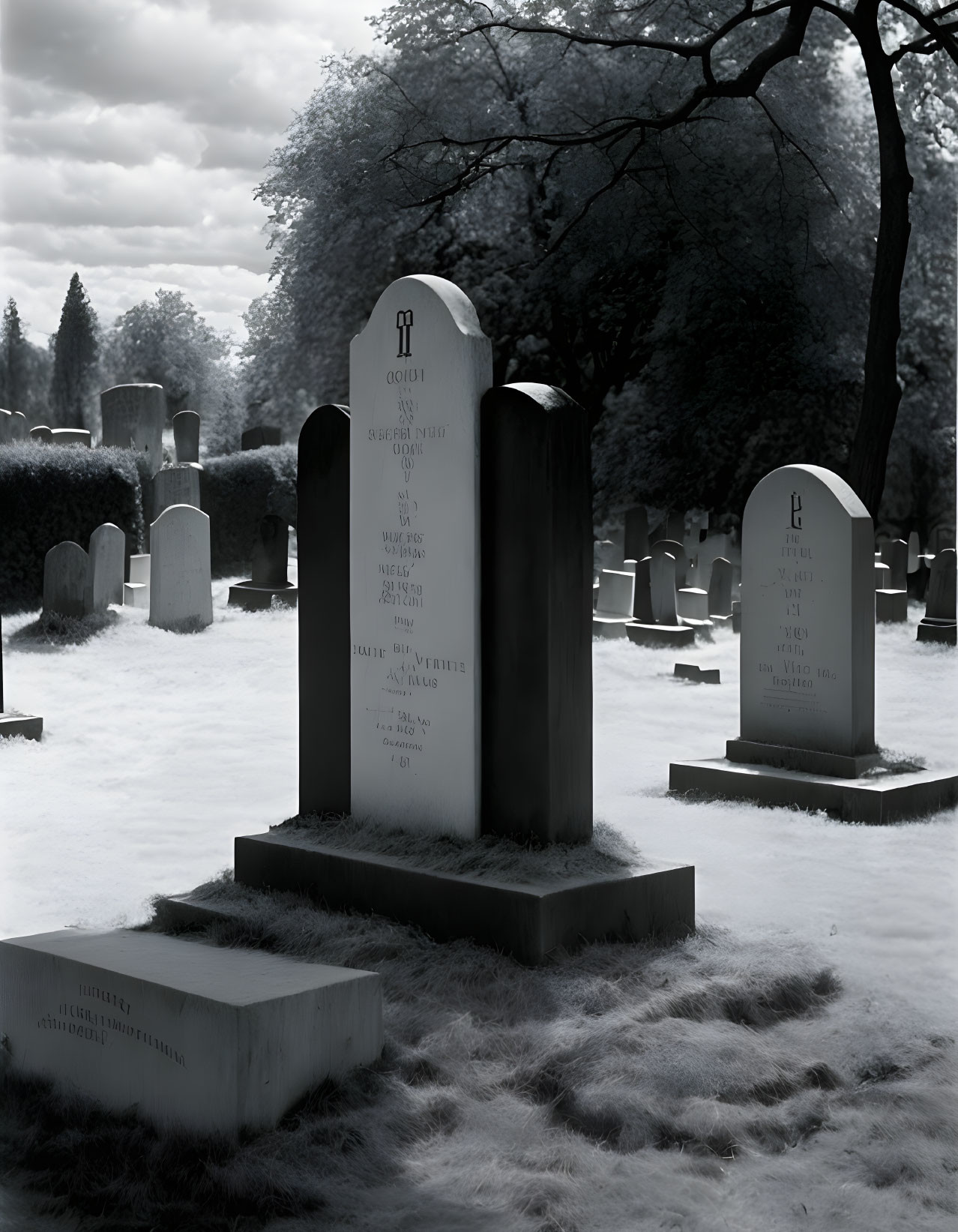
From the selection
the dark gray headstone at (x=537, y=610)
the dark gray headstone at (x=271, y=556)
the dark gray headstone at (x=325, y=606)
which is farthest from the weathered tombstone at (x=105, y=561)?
the dark gray headstone at (x=537, y=610)

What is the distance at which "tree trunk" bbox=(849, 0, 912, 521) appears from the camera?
589 inches

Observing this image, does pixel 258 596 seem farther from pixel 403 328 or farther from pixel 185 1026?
pixel 185 1026

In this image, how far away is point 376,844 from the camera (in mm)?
4637

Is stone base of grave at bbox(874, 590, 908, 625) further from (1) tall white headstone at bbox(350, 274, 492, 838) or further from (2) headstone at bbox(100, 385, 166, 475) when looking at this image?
(2) headstone at bbox(100, 385, 166, 475)

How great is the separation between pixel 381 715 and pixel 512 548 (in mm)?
860

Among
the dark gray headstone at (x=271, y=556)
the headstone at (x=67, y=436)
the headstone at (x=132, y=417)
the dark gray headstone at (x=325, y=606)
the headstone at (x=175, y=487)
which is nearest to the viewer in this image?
the dark gray headstone at (x=325, y=606)

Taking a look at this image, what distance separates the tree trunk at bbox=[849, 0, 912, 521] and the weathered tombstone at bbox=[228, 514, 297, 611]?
263 inches

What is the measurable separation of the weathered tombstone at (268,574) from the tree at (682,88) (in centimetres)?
556

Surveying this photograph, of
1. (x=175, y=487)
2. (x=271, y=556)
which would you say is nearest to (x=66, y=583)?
(x=271, y=556)

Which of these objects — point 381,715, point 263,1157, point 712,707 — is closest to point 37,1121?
point 263,1157

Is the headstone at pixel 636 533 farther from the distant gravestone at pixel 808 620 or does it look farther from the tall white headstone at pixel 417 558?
the tall white headstone at pixel 417 558

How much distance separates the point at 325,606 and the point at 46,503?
34.1 ft

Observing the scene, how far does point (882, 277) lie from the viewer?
1521 centimetres

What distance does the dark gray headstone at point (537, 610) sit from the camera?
4.34 metres
